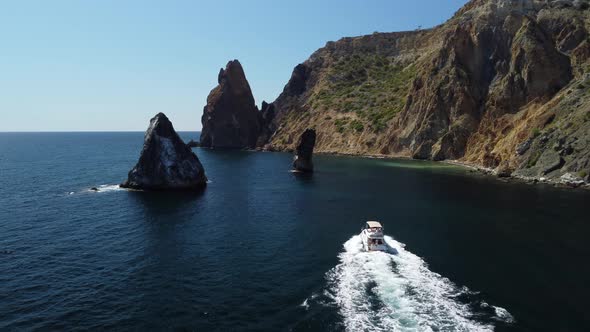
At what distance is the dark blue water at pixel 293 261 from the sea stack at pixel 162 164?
658 cm

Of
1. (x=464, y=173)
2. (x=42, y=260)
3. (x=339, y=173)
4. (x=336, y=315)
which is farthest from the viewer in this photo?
(x=339, y=173)

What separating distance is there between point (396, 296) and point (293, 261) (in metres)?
15.1

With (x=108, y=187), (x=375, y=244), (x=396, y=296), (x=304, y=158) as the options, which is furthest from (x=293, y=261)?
(x=304, y=158)

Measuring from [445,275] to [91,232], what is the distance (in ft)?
171

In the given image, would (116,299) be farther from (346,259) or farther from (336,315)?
(346,259)

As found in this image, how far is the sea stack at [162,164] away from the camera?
105 m

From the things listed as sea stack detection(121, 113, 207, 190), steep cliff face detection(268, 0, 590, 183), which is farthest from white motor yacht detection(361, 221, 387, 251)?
steep cliff face detection(268, 0, 590, 183)

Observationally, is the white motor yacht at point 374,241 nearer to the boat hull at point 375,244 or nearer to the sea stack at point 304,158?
the boat hull at point 375,244

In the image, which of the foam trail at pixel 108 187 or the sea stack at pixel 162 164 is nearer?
the foam trail at pixel 108 187

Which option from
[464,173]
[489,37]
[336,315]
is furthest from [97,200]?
[489,37]

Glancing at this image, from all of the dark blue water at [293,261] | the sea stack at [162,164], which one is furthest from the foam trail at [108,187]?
the dark blue water at [293,261]

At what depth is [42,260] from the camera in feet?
173

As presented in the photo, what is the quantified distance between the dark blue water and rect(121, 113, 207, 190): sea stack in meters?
6.58

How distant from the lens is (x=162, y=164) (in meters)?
105
